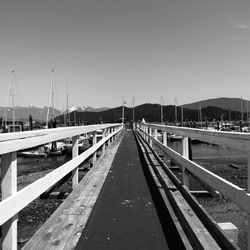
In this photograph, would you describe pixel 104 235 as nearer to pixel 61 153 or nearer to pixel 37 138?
pixel 37 138

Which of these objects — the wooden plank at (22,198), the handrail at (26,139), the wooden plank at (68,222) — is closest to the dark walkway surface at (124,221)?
the wooden plank at (68,222)

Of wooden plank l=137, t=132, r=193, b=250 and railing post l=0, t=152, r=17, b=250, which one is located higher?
railing post l=0, t=152, r=17, b=250

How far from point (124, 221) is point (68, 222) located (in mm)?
744

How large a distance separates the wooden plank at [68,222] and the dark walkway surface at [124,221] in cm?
10

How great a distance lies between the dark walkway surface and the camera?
12.4ft

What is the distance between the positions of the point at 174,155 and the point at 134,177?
1.34m

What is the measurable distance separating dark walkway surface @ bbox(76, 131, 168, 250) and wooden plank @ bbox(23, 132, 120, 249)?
104mm

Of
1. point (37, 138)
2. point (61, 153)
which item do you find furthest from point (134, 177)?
point (61, 153)

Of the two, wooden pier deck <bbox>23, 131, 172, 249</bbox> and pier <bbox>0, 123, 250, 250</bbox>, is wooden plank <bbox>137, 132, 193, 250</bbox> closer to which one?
pier <bbox>0, 123, 250, 250</bbox>

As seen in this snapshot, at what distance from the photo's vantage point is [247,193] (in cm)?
288

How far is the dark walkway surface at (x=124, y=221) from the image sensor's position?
3768mm

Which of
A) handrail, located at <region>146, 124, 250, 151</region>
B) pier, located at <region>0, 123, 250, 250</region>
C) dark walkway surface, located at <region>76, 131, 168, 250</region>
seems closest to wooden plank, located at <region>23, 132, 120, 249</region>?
pier, located at <region>0, 123, 250, 250</region>

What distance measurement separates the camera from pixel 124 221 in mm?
4508

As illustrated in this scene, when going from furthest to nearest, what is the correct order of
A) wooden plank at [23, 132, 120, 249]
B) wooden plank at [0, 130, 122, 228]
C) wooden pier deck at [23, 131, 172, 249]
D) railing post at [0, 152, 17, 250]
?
wooden pier deck at [23, 131, 172, 249]
wooden plank at [23, 132, 120, 249]
railing post at [0, 152, 17, 250]
wooden plank at [0, 130, 122, 228]
